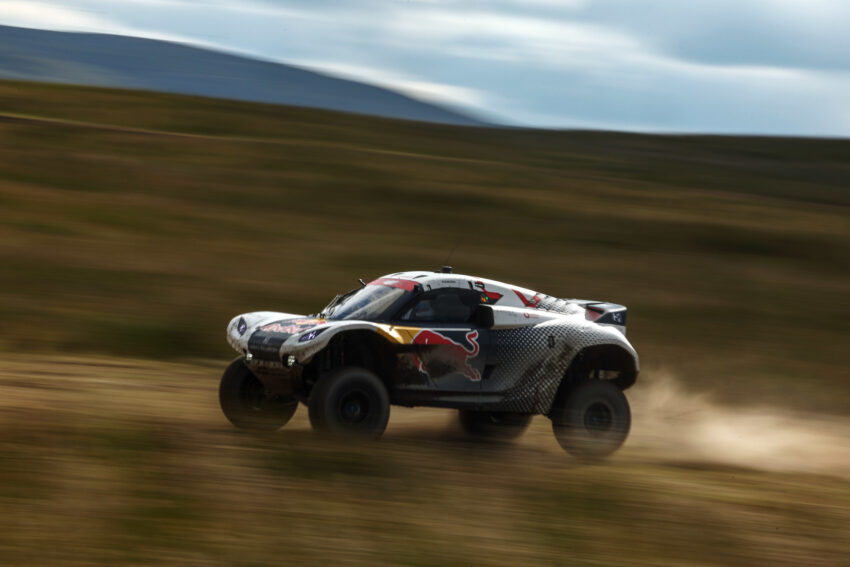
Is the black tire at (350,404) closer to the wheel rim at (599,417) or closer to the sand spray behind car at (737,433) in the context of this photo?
the wheel rim at (599,417)

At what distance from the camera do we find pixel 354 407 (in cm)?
859

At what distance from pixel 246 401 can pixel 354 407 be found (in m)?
1.36

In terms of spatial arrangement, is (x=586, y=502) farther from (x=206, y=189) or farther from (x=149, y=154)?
(x=149, y=154)

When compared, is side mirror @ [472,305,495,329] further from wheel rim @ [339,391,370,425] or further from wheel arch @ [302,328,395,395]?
wheel rim @ [339,391,370,425]

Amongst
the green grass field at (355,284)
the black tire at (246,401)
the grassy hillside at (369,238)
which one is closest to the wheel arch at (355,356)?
the green grass field at (355,284)

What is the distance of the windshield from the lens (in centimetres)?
917

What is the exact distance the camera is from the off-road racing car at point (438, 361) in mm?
8594

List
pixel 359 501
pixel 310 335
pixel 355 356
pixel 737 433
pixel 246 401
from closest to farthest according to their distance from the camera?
pixel 359 501 → pixel 310 335 → pixel 355 356 → pixel 246 401 → pixel 737 433

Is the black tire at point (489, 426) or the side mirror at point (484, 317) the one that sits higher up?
the side mirror at point (484, 317)

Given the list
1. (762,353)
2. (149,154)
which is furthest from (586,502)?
(149,154)

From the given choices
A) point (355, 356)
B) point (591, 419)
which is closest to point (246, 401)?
point (355, 356)

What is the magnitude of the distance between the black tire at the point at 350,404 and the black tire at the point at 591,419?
1.80 metres

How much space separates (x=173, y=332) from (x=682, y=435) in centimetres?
774

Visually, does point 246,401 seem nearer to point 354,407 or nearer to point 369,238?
point 354,407
